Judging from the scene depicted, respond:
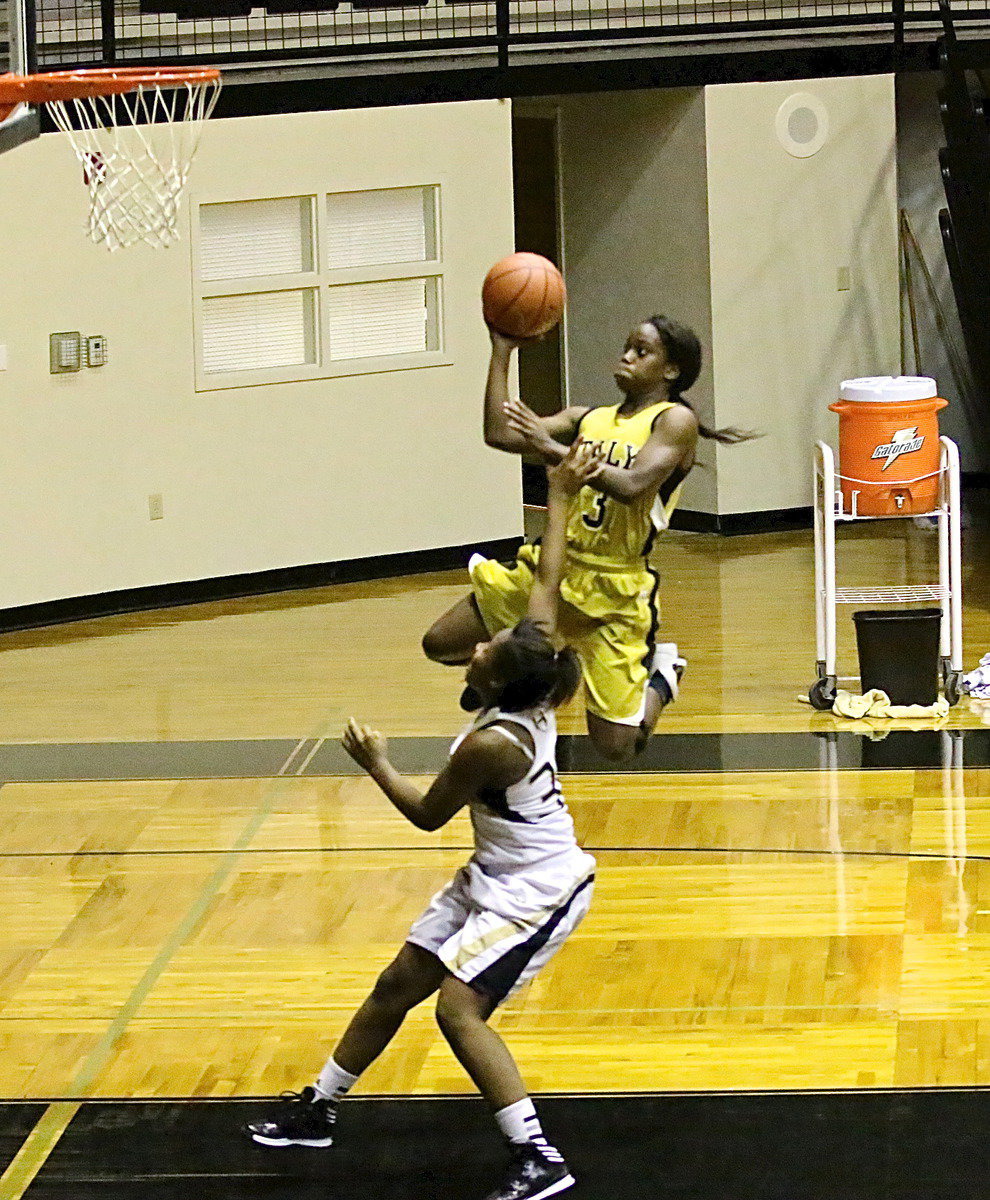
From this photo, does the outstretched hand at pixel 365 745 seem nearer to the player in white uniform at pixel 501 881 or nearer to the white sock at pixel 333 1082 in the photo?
the player in white uniform at pixel 501 881

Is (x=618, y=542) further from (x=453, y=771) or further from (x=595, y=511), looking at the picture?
(x=453, y=771)

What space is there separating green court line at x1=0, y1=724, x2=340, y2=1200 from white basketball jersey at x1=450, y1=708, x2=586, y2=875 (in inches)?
47.1

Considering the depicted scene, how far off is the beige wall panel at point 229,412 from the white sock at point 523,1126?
675 cm

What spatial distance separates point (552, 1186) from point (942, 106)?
8953 mm

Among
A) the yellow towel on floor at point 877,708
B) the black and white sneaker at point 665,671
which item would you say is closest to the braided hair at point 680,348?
the black and white sneaker at point 665,671

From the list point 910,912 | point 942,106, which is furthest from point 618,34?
point 910,912

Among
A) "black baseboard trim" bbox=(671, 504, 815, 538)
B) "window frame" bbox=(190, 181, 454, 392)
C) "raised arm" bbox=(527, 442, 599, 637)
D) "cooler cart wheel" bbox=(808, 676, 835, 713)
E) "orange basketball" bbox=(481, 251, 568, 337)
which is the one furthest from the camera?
"black baseboard trim" bbox=(671, 504, 815, 538)

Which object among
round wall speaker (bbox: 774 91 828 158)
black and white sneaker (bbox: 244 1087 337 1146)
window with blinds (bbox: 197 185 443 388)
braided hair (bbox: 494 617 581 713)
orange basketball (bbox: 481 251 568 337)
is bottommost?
black and white sneaker (bbox: 244 1087 337 1146)

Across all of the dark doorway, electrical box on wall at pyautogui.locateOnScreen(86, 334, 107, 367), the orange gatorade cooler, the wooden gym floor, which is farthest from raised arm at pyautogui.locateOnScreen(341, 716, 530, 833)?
the dark doorway

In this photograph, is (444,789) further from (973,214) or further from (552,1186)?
(973,214)

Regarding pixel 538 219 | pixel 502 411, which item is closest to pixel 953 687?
pixel 502 411

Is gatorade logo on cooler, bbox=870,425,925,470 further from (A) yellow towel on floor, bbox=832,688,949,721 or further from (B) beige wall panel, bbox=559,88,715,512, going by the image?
(B) beige wall panel, bbox=559,88,715,512

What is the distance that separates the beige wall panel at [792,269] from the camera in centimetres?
1222

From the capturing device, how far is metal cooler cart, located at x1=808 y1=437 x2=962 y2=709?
27.2 ft
